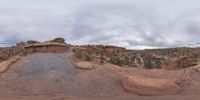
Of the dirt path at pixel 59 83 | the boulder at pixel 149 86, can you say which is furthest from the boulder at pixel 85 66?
the boulder at pixel 149 86

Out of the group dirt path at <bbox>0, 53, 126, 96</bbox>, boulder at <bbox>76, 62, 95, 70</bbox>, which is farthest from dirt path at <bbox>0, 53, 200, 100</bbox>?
boulder at <bbox>76, 62, 95, 70</bbox>

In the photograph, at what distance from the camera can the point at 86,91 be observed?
19828 mm

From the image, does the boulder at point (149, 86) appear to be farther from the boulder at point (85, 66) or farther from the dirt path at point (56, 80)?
the boulder at point (85, 66)

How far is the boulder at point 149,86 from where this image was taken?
752 inches

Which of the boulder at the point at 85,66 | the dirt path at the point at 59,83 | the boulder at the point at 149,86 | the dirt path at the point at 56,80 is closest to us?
the dirt path at the point at 59,83

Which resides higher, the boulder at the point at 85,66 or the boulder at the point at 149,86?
the boulder at the point at 85,66

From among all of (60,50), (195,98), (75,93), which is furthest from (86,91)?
(60,50)

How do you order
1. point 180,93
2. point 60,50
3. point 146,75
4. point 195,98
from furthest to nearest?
point 60,50 → point 146,75 → point 180,93 → point 195,98

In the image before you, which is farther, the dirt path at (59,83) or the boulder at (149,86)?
the boulder at (149,86)

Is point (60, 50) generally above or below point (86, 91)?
above

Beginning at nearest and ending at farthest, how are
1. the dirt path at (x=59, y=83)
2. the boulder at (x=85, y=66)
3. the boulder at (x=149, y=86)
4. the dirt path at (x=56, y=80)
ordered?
the dirt path at (x=59, y=83), the boulder at (x=149, y=86), the dirt path at (x=56, y=80), the boulder at (x=85, y=66)

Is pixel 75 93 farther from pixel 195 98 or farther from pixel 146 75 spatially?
pixel 195 98

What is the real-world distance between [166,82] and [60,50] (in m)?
11.9

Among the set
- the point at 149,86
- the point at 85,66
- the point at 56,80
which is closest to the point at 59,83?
the point at 56,80
